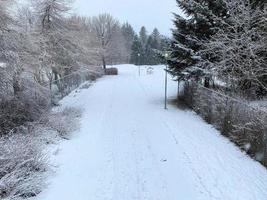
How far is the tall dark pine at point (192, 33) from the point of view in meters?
14.7

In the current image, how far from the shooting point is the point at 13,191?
586cm

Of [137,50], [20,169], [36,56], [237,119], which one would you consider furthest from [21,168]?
[137,50]

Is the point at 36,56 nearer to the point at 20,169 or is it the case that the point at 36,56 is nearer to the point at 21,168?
the point at 21,168

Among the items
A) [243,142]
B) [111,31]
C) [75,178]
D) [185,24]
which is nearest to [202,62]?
[185,24]

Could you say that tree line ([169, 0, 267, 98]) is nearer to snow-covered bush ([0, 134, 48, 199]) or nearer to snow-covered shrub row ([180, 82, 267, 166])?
snow-covered shrub row ([180, 82, 267, 166])

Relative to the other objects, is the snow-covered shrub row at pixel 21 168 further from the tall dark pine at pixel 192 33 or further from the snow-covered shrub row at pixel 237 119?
the tall dark pine at pixel 192 33

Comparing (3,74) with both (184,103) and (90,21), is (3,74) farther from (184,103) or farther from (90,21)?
(90,21)

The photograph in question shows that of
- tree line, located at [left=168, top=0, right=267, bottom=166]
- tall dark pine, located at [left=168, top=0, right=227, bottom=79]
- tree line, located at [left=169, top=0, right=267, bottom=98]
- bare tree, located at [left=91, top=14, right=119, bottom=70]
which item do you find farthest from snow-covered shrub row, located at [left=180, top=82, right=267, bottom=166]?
bare tree, located at [left=91, top=14, right=119, bottom=70]

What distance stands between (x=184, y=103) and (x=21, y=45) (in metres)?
8.33

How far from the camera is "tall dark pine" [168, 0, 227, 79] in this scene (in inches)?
577

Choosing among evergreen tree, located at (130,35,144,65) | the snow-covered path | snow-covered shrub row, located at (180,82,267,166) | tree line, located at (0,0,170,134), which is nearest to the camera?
the snow-covered path

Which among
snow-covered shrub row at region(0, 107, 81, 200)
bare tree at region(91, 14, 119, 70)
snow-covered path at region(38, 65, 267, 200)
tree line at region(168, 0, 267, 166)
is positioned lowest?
snow-covered path at region(38, 65, 267, 200)

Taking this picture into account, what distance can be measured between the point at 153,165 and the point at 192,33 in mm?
8802

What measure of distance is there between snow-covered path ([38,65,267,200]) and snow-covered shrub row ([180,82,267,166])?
0.27 meters
